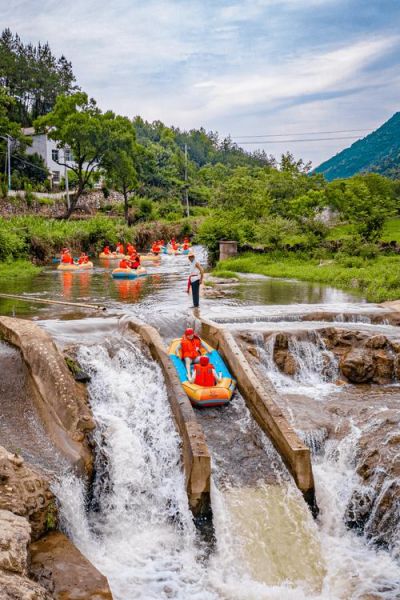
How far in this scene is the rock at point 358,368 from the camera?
12.9m

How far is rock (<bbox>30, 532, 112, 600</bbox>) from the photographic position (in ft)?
20.7

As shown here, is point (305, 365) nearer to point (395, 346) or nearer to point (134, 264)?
point (395, 346)

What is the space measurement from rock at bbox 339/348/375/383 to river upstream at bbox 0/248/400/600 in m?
0.59

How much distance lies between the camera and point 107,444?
31.4ft

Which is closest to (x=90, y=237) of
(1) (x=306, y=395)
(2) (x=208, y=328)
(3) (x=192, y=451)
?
(2) (x=208, y=328)

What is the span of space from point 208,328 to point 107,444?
4.88 meters

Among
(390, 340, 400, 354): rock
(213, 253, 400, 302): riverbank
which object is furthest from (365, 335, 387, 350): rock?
(213, 253, 400, 302): riverbank

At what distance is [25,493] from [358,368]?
8091mm

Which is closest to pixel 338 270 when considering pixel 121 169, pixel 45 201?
pixel 121 169

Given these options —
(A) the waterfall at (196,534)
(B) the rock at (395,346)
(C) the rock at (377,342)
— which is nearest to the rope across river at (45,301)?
(A) the waterfall at (196,534)

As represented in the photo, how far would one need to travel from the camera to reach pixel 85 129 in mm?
37312

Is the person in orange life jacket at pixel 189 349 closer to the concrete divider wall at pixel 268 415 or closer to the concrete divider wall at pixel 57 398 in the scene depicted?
the concrete divider wall at pixel 268 415

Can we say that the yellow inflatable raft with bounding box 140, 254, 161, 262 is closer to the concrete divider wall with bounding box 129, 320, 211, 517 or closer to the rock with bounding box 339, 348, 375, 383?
the rock with bounding box 339, 348, 375, 383

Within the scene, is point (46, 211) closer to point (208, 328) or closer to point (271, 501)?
point (208, 328)
